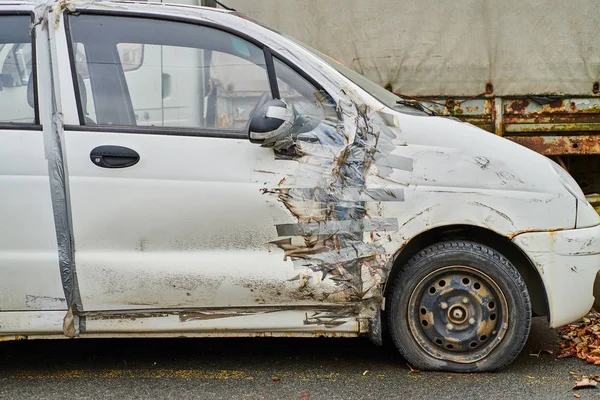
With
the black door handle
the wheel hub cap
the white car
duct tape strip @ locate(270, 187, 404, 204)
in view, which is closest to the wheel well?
the white car

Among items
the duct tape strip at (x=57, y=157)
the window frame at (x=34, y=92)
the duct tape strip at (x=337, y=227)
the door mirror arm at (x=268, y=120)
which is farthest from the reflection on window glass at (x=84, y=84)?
the duct tape strip at (x=337, y=227)

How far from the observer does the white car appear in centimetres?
430

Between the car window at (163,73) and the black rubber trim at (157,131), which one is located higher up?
the car window at (163,73)

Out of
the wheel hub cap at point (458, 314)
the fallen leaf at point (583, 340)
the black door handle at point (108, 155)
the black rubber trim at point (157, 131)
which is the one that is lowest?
the fallen leaf at point (583, 340)

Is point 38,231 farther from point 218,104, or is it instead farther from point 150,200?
point 218,104

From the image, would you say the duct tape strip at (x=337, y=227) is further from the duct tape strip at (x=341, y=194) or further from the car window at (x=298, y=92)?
the car window at (x=298, y=92)

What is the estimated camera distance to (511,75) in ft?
24.8

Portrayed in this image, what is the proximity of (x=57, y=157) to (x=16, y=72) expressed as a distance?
498mm

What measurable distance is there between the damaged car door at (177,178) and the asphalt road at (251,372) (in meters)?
0.31

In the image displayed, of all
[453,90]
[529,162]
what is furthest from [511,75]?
[529,162]

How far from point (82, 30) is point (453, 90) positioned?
4003 millimetres

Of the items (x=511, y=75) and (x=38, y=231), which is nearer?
(x=38, y=231)

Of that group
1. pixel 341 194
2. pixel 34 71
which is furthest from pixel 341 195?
pixel 34 71

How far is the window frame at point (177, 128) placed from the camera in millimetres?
4328
